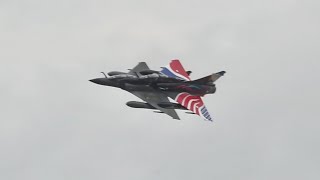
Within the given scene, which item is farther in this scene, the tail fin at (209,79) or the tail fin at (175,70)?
the tail fin at (175,70)

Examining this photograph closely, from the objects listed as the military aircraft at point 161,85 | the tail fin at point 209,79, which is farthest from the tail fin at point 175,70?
the tail fin at point 209,79

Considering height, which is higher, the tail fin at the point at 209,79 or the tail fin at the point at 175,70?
the tail fin at the point at 175,70

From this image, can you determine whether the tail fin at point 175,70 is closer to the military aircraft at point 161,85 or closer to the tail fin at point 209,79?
the military aircraft at point 161,85

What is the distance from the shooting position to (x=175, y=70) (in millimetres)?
126688

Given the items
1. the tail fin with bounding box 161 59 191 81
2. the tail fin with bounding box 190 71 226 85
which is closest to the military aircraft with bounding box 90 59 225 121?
the tail fin with bounding box 190 71 226 85

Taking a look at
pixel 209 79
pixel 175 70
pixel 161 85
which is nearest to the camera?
pixel 209 79

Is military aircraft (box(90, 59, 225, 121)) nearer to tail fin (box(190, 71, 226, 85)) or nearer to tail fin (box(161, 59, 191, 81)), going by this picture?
tail fin (box(190, 71, 226, 85))

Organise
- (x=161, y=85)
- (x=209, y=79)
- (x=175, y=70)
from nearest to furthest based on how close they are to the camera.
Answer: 1. (x=209, y=79)
2. (x=161, y=85)
3. (x=175, y=70)

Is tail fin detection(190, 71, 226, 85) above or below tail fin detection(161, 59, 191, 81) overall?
below

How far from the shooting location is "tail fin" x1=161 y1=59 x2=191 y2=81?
125 m

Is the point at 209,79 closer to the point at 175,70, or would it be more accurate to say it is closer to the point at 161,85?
the point at 161,85

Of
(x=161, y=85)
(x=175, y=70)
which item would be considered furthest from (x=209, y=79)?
(x=175, y=70)

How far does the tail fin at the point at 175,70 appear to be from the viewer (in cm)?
12500

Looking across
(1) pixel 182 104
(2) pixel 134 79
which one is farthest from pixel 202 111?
(2) pixel 134 79
